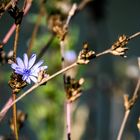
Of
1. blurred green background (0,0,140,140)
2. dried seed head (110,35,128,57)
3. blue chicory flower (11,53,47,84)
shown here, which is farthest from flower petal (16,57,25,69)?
blurred green background (0,0,140,140)

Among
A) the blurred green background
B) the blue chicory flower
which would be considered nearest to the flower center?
the blue chicory flower

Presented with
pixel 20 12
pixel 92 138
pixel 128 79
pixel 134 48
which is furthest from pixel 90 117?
pixel 134 48

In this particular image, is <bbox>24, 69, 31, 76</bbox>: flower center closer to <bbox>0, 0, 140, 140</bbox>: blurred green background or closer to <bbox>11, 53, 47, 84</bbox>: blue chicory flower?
<bbox>11, 53, 47, 84</bbox>: blue chicory flower

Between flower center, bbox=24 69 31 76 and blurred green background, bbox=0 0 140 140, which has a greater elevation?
blurred green background, bbox=0 0 140 140

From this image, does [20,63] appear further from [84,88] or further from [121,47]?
[84,88]

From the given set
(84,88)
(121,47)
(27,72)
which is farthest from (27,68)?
(84,88)

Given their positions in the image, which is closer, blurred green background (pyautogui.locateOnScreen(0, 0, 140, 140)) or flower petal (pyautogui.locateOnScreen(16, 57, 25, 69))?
flower petal (pyautogui.locateOnScreen(16, 57, 25, 69))

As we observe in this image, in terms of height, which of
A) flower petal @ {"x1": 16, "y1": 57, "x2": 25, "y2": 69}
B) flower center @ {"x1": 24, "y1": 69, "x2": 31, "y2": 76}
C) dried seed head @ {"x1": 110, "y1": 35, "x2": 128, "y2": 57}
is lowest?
flower center @ {"x1": 24, "y1": 69, "x2": 31, "y2": 76}

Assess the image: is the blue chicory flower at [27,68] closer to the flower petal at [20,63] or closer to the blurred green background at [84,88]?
the flower petal at [20,63]
